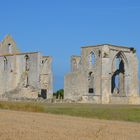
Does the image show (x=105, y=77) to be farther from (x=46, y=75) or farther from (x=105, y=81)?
(x=46, y=75)

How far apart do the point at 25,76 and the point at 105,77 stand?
13.2 m

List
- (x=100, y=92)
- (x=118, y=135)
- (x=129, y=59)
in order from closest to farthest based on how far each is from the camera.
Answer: (x=118, y=135), (x=100, y=92), (x=129, y=59)

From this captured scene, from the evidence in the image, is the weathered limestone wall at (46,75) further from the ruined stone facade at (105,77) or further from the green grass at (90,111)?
the green grass at (90,111)

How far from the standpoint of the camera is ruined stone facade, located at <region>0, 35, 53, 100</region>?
6341 centimetres

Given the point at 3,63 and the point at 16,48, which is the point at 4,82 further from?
the point at 16,48

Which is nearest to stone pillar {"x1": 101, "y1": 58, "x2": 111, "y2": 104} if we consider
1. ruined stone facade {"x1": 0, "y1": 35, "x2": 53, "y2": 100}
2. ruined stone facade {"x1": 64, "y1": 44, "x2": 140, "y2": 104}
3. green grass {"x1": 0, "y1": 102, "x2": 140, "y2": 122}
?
ruined stone facade {"x1": 64, "y1": 44, "x2": 140, "y2": 104}

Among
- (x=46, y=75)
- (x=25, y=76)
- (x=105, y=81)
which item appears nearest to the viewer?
(x=105, y=81)

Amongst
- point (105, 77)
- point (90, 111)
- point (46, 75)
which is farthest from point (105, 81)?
point (90, 111)

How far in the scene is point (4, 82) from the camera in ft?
225

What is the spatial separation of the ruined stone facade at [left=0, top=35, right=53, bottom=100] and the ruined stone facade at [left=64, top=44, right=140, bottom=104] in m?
4.16

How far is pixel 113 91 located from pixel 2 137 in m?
50.0

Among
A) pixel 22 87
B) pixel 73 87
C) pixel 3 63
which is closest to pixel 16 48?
pixel 3 63

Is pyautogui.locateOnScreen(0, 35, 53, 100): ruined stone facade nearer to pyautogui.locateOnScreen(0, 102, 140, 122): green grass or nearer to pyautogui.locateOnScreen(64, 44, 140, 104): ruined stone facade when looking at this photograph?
pyautogui.locateOnScreen(64, 44, 140, 104): ruined stone facade

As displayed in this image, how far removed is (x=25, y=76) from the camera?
216ft
